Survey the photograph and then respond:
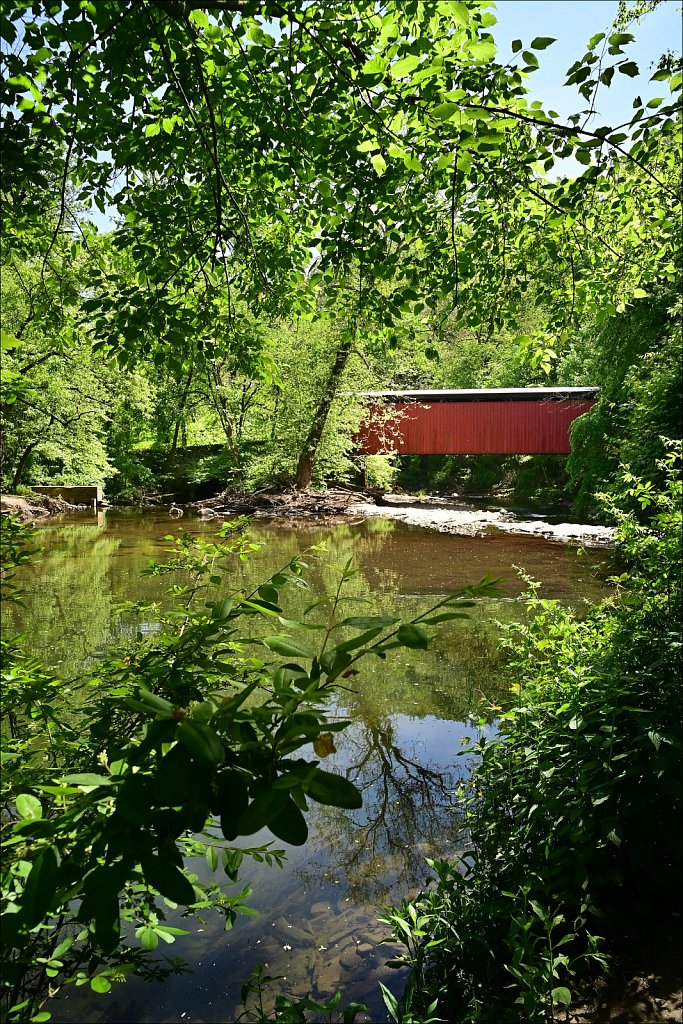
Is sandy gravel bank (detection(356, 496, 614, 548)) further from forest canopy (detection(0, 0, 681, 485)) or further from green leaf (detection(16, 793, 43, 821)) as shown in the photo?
green leaf (detection(16, 793, 43, 821))

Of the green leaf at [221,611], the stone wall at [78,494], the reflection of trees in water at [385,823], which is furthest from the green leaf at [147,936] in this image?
the stone wall at [78,494]

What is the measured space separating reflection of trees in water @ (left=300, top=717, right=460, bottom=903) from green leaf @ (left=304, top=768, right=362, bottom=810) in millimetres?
2495

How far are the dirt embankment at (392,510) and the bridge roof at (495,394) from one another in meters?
3.45

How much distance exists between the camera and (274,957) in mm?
2734

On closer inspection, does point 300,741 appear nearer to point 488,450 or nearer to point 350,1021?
point 350,1021

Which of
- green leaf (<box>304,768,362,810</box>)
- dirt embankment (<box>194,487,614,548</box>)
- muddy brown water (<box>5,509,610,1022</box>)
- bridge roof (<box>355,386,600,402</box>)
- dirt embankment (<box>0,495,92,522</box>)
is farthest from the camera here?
bridge roof (<box>355,386,600,402</box>)

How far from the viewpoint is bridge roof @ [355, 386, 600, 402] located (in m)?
22.0

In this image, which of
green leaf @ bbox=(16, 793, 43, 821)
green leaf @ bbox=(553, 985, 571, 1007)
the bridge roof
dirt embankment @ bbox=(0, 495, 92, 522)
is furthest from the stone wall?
green leaf @ bbox=(16, 793, 43, 821)

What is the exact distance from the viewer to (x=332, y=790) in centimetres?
73

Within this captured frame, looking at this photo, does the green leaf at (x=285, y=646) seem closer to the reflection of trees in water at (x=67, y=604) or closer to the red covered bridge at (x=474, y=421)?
the reflection of trees in water at (x=67, y=604)

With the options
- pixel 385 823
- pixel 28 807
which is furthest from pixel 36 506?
pixel 28 807

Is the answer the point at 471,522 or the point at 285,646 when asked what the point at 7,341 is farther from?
the point at 471,522

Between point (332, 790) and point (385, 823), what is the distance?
3.36m

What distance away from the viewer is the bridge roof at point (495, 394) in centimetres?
2203
